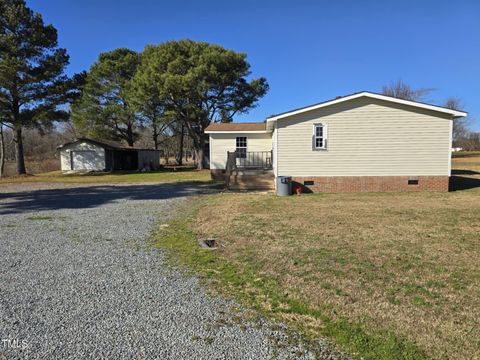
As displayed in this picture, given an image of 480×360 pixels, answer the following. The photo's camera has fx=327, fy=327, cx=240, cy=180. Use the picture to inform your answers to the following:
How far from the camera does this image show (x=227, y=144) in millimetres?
19328

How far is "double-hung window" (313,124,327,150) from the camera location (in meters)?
12.9

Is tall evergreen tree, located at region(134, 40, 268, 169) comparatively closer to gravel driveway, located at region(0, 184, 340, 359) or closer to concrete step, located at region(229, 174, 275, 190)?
concrete step, located at region(229, 174, 275, 190)

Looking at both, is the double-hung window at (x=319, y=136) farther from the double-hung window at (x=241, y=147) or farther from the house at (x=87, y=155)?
the house at (x=87, y=155)

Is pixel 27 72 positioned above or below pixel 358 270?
above

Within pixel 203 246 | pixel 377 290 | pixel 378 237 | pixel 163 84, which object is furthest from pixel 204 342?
pixel 163 84

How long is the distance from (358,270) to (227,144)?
15480 millimetres

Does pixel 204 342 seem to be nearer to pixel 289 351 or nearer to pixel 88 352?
pixel 289 351

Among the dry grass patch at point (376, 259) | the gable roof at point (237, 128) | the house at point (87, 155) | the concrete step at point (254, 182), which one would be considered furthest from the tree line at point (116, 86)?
the dry grass patch at point (376, 259)

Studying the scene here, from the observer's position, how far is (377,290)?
3762mm

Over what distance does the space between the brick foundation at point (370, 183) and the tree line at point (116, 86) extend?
54.1ft

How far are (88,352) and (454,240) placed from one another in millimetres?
5914

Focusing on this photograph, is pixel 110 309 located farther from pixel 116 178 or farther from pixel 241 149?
pixel 116 178

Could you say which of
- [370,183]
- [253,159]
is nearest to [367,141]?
[370,183]

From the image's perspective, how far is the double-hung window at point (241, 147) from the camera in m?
19.2
